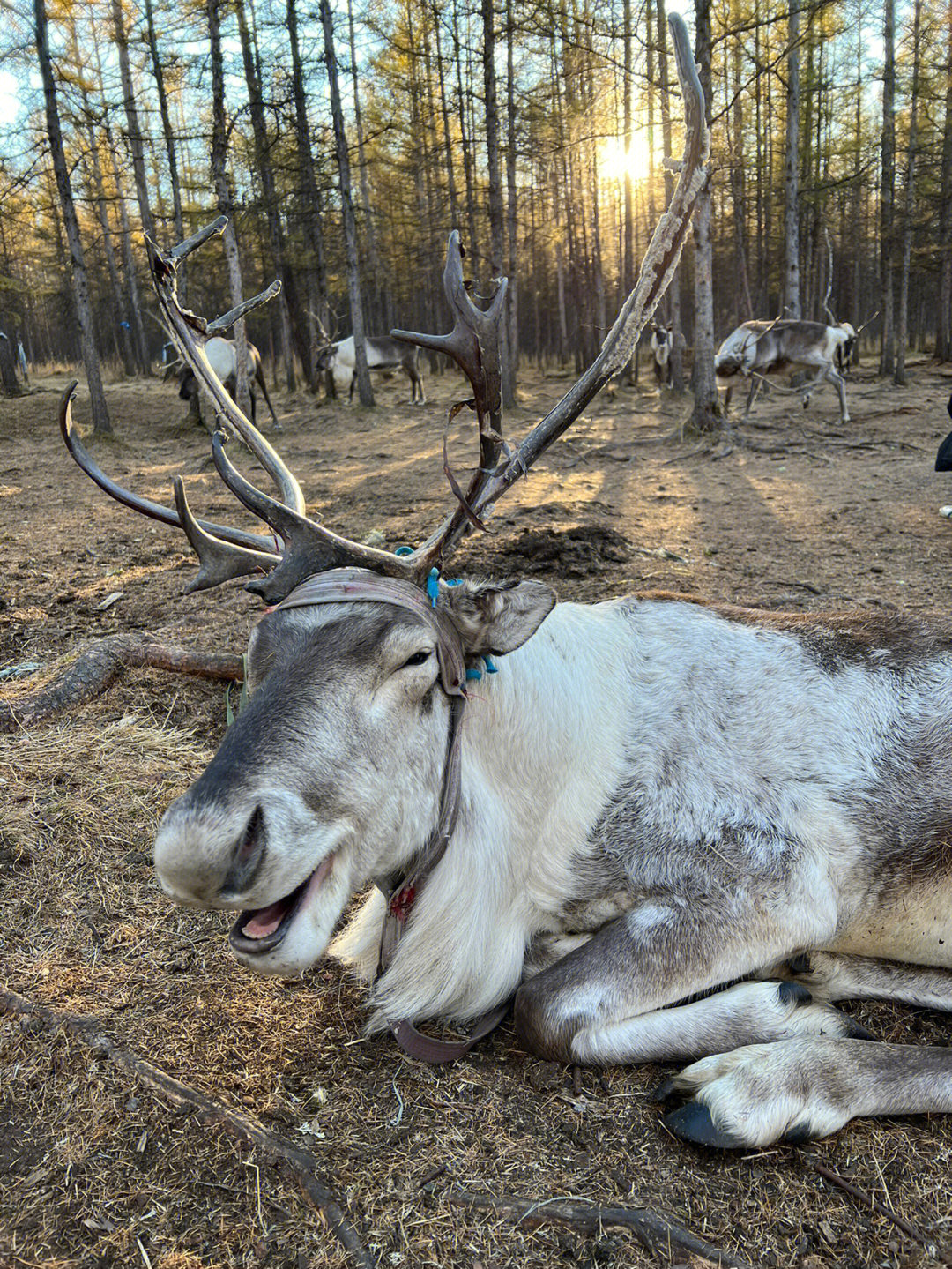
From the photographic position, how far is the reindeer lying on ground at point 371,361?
19.8 m

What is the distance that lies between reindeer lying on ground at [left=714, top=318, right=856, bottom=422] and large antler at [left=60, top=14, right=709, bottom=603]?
42.5 ft

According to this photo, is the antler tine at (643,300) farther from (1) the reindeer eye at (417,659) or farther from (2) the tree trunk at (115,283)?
(2) the tree trunk at (115,283)

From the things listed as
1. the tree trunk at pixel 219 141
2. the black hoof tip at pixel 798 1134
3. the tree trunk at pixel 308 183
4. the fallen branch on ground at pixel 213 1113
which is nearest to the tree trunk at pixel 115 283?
the tree trunk at pixel 308 183

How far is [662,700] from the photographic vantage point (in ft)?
8.49

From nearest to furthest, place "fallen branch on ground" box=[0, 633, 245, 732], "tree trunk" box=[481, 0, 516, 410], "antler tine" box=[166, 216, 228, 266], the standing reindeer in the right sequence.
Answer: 1. "antler tine" box=[166, 216, 228, 266]
2. "fallen branch on ground" box=[0, 633, 245, 732]
3. "tree trunk" box=[481, 0, 516, 410]
4. the standing reindeer

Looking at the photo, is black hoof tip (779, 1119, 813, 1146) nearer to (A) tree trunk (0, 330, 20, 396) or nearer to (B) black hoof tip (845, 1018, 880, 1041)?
(B) black hoof tip (845, 1018, 880, 1041)

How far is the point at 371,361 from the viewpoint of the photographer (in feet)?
69.7

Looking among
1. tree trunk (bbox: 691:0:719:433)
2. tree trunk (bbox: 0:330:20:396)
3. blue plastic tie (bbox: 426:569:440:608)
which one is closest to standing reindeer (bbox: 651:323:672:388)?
tree trunk (bbox: 691:0:719:433)

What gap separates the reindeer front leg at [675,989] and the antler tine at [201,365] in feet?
4.91

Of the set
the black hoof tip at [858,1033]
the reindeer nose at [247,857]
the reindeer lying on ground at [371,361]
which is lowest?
the black hoof tip at [858,1033]

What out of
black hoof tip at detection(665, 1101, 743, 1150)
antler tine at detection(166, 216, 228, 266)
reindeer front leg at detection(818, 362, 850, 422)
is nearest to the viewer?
black hoof tip at detection(665, 1101, 743, 1150)

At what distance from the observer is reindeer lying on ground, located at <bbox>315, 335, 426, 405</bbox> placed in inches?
781

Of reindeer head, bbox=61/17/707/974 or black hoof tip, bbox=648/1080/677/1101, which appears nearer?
reindeer head, bbox=61/17/707/974

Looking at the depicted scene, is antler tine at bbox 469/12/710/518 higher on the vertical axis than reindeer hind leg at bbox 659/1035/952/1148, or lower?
higher
